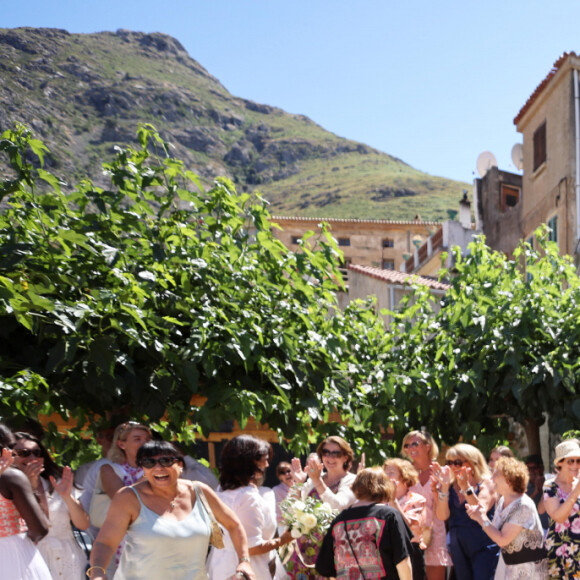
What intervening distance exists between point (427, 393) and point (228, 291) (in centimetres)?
307

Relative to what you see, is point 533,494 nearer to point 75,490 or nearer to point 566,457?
point 566,457

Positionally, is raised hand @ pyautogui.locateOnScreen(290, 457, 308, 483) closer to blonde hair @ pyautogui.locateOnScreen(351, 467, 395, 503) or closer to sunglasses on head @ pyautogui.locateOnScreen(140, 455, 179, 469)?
blonde hair @ pyautogui.locateOnScreen(351, 467, 395, 503)

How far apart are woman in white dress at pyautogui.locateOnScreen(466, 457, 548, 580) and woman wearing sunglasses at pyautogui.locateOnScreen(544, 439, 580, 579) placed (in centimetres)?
10

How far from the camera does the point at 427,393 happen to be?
1138 cm

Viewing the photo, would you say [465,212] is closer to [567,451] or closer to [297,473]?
[567,451]

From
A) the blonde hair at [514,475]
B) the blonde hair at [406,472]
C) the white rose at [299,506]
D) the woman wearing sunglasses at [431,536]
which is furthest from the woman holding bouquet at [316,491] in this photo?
the blonde hair at [514,475]

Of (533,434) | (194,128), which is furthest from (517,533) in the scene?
(194,128)

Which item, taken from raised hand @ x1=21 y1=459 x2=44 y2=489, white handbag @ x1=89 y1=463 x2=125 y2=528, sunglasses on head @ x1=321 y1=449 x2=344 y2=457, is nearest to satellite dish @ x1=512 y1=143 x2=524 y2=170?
sunglasses on head @ x1=321 y1=449 x2=344 y2=457

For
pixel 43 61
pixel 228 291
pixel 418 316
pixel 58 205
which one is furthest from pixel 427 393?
pixel 43 61

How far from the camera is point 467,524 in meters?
8.34

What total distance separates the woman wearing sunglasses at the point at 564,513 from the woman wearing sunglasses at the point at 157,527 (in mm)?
2938

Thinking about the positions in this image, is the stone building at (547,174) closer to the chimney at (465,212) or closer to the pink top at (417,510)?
the chimney at (465,212)

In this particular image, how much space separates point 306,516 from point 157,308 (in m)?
3.15

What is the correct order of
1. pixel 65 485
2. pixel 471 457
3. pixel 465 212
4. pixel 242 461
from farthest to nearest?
pixel 465 212 < pixel 471 457 < pixel 65 485 < pixel 242 461
